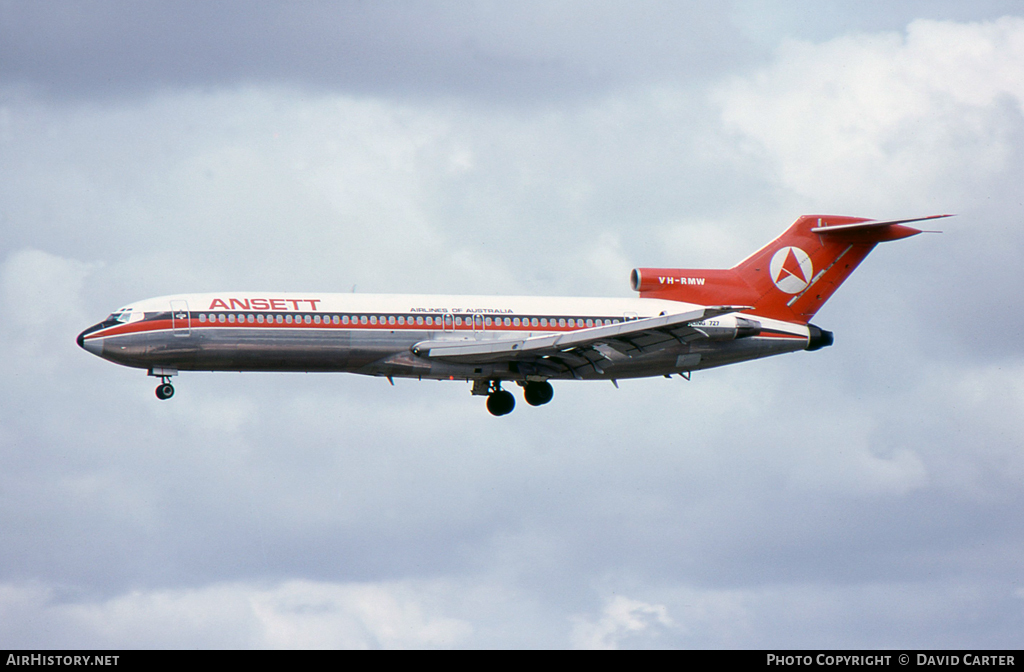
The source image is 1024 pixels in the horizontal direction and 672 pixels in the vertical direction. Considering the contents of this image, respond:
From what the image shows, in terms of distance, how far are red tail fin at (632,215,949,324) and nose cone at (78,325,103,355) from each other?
20204mm

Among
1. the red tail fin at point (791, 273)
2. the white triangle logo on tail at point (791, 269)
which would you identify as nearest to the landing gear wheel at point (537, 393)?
the red tail fin at point (791, 273)

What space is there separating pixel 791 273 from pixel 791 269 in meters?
0.17

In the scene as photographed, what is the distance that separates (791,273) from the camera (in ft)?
197

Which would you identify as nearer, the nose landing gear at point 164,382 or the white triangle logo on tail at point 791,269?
the nose landing gear at point 164,382

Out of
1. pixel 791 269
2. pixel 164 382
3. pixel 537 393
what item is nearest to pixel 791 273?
pixel 791 269

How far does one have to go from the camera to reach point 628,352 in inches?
2146

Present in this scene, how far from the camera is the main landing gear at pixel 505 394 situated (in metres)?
57.2

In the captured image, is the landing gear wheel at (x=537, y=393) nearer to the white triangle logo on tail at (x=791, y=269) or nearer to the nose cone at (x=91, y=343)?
the white triangle logo on tail at (x=791, y=269)

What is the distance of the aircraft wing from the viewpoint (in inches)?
2044

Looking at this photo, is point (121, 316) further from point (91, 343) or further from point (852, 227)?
point (852, 227)

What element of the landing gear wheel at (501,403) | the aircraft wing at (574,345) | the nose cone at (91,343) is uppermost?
the nose cone at (91,343)

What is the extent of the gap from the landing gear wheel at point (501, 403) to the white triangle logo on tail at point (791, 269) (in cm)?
1158

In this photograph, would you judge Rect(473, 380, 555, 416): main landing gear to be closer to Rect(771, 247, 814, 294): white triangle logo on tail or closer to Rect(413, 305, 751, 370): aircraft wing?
Rect(413, 305, 751, 370): aircraft wing

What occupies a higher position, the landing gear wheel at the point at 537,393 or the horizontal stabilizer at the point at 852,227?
the horizontal stabilizer at the point at 852,227
